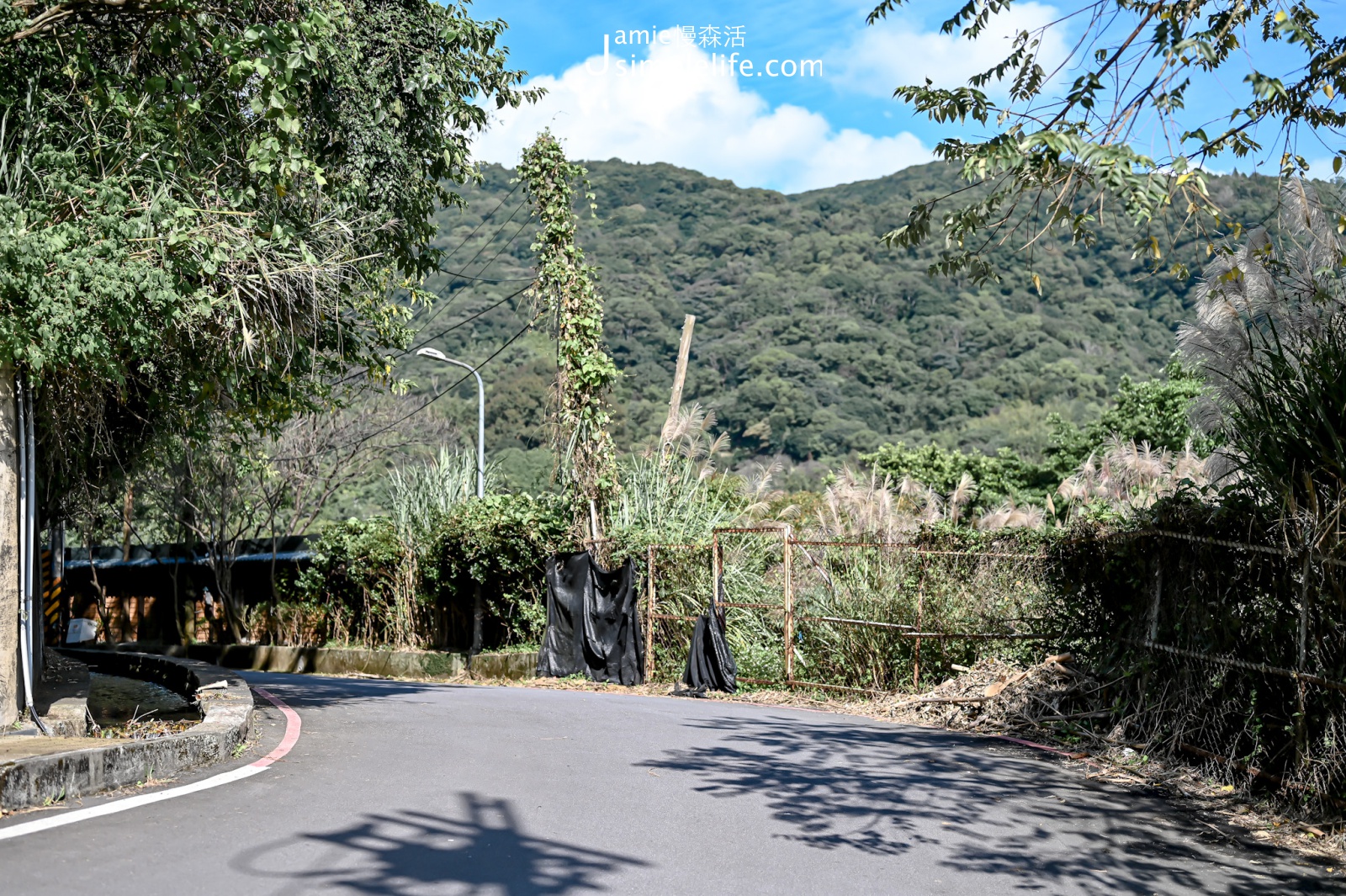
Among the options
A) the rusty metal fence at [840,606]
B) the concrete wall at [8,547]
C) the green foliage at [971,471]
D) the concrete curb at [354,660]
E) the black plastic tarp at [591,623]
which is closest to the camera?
the concrete wall at [8,547]

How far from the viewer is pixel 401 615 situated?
896 inches

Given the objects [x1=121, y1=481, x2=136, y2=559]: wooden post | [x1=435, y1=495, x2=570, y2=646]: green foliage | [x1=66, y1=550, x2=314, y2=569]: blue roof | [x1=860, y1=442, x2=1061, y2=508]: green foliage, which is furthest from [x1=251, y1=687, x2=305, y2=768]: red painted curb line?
[x1=860, y1=442, x2=1061, y2=508]: green foliage

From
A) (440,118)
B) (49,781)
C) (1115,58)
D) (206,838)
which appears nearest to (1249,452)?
(1115,58)

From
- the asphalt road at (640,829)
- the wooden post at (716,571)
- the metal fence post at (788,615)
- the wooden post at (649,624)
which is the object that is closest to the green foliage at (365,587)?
the wooden post at (649,624)

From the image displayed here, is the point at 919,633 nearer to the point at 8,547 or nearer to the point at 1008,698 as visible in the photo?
the point at 1008,698

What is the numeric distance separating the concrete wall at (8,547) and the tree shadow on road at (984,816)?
15.4 feet

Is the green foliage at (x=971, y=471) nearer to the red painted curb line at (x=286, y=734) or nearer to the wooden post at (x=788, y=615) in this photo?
the wooden post at (x=788, y=615)

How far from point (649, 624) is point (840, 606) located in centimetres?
327

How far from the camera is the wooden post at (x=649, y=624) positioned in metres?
17.2

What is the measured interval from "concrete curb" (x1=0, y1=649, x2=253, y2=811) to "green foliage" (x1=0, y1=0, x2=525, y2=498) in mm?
2592

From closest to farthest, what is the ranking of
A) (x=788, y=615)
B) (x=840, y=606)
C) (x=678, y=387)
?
(x=840, y=606), (x=788, y=615), (x=678, y=387)

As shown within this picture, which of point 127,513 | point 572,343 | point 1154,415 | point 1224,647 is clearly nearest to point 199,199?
point 1224,647

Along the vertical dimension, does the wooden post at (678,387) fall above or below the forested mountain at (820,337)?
below

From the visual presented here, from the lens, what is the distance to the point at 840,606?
50.0ft
